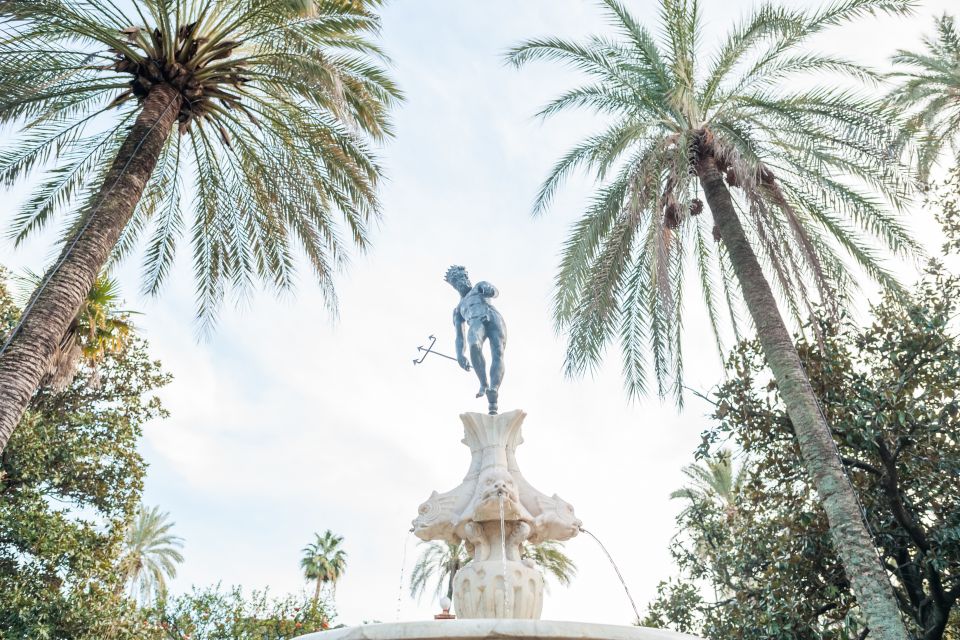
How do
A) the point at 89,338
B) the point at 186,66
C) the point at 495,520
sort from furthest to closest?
1. the point at 89,338
2. the point at 186,66
3. the point at 495,520

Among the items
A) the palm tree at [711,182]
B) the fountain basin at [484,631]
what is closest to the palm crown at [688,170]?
the palm tree at [711,182]

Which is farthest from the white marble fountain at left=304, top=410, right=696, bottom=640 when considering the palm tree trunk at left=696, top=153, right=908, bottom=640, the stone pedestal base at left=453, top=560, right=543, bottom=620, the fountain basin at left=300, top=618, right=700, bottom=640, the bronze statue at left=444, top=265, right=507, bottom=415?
the palm tree trunk at left=696, top=153, right=908, bottom=640

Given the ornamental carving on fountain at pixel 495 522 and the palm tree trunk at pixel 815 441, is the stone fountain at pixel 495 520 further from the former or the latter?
the palm tree trunk at pixel 815 441

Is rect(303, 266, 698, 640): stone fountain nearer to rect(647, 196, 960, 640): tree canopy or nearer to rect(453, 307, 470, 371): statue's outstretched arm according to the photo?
rect(453, 307, 470, 371): statue's outstretched arm

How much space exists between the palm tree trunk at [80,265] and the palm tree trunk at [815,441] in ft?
23.8

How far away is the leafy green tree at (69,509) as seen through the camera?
39.9ft

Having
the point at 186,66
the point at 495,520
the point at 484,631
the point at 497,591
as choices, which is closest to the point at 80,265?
the point at 186,66

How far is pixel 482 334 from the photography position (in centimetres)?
713

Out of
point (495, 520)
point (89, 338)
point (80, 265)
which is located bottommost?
point (495, 520)

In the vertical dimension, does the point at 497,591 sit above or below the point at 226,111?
below

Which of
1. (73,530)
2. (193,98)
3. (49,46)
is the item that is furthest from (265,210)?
(73,530)

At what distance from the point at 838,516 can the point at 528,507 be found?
3.70m

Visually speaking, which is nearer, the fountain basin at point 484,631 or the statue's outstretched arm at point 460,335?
the fountain basin at point 484,631

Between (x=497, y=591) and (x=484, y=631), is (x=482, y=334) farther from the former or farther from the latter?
(x=484, y=631)
